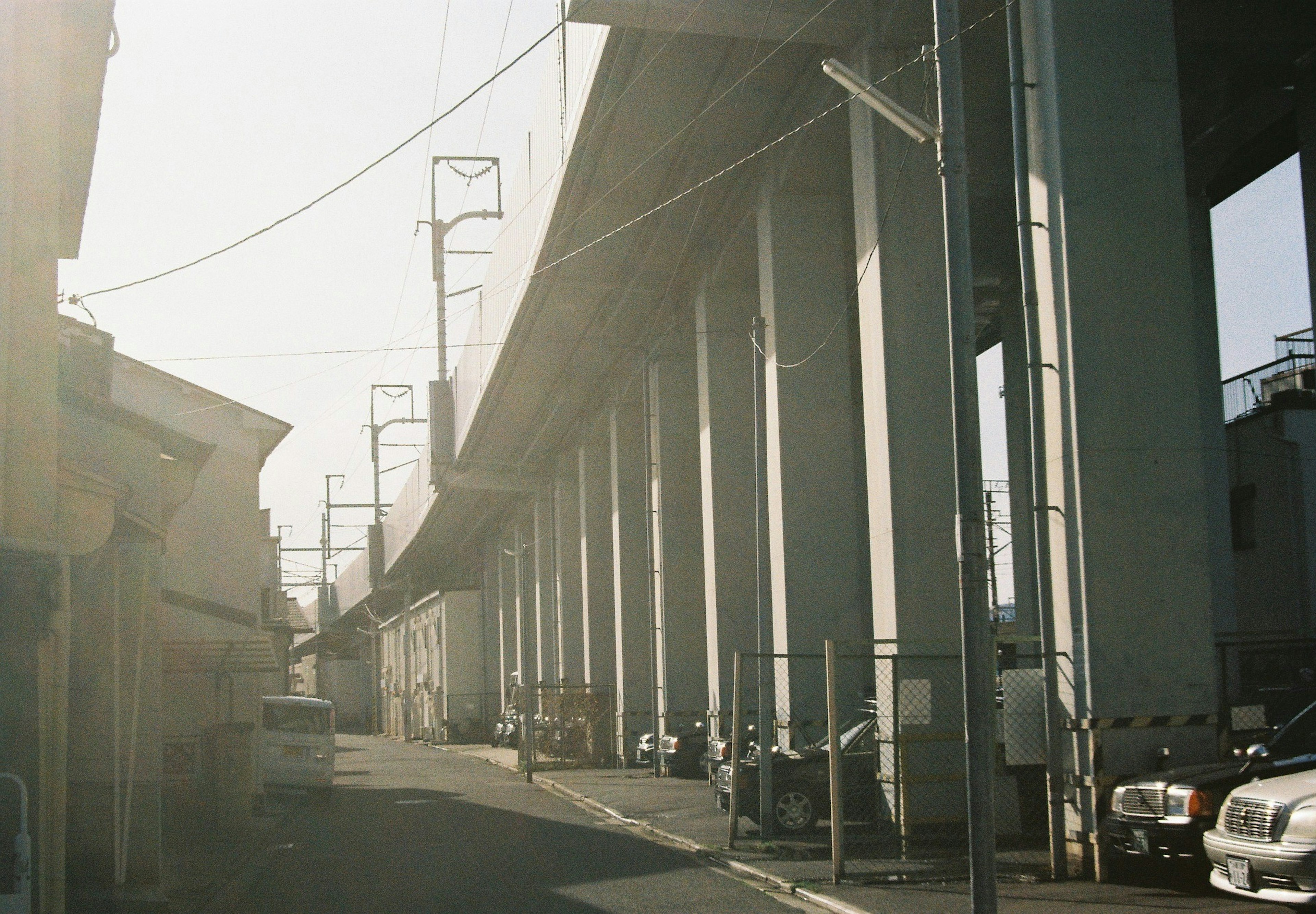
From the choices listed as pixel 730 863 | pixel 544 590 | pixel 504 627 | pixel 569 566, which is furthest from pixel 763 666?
pixel 504 627

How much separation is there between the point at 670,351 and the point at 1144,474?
18428mm

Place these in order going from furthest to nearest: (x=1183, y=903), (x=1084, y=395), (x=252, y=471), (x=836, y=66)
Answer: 1. (x=252, y=471)
2. (x=1084, y=395)
3. (x=1183, y=903)
4. (x=836, y=66)

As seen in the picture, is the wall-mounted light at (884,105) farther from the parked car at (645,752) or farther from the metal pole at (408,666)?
the metal pole at (408,666)

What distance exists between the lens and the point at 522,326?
2939cm

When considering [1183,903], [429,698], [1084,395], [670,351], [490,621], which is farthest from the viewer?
[429,698]

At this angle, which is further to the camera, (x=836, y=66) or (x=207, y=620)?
(x=207, y=620)

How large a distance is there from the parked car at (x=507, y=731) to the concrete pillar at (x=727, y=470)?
22.0m

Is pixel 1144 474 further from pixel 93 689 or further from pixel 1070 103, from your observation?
pixel 93 689

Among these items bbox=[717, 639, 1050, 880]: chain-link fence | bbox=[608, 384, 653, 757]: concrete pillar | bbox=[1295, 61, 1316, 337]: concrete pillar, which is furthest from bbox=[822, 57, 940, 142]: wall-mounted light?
bbox=[608, 384, 653, 757]: concrete pillar

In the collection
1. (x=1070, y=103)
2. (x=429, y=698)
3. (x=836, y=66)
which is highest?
(x=1070, y=103)

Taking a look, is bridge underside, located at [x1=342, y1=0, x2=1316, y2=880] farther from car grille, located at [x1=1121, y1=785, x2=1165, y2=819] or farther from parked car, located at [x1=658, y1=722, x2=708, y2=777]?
parked car, located at [x1=658, y1=722, x2=708, y2=777]

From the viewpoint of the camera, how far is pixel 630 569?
116ft

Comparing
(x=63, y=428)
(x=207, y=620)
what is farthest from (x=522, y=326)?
(x=63, y=428)

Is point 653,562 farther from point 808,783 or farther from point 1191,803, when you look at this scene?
point 1191,803
